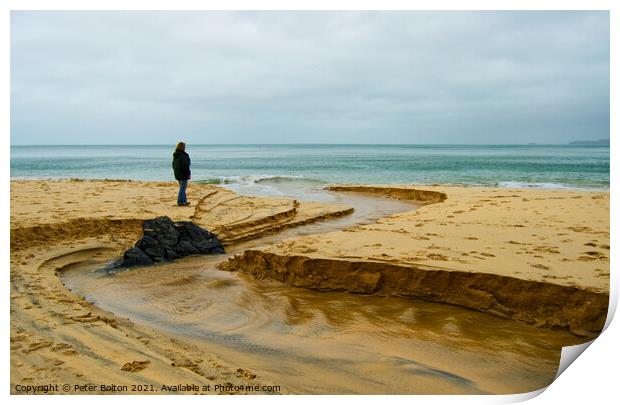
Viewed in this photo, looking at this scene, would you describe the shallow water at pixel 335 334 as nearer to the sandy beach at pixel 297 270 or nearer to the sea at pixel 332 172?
the sandy beach at pixel 297 270

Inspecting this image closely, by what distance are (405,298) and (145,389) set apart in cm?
256

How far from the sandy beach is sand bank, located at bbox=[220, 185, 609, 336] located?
11 millimetres

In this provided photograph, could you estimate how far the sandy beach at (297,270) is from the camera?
268 cm

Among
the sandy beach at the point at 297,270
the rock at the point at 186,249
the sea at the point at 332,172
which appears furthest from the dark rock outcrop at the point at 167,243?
the sea at the point at 332,172

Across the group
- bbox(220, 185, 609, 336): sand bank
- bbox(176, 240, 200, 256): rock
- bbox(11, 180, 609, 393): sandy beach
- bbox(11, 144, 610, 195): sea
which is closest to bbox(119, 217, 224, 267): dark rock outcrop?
bbox(176, 240, 200, 256): rock

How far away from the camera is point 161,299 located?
13.6ft

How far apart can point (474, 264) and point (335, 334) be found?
174 centimetres

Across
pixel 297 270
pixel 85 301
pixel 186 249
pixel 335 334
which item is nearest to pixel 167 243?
pixel 186 249

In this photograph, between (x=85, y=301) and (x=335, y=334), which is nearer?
(x=335, y=334)

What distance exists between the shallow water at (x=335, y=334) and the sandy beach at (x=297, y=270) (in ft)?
0.48

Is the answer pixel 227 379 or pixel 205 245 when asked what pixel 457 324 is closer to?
pixel 227 379

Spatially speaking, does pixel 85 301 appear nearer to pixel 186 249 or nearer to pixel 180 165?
pixel 186 249

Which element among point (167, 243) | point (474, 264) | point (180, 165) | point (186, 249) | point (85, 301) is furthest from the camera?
point (180, 165)

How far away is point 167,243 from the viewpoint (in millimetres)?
5523
